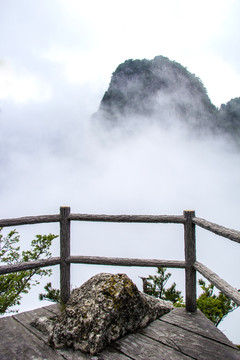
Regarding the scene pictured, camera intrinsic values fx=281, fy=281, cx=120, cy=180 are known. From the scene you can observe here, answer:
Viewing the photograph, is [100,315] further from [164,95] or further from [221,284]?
[164,95]

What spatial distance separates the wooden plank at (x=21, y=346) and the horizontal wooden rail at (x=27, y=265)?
1.97 ft

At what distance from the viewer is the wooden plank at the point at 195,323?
2.86 m

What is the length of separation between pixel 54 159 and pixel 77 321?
157954mm

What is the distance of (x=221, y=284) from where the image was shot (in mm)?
2713

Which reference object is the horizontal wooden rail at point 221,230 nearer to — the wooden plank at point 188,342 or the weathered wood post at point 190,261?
the weathered wood post at point 190,261

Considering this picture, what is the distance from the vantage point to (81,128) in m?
140

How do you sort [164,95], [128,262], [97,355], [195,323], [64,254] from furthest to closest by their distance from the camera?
[164,95]
[64,254]
[128,262]
[195,323]
[97,355]

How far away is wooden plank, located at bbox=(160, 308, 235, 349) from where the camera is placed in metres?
2.86

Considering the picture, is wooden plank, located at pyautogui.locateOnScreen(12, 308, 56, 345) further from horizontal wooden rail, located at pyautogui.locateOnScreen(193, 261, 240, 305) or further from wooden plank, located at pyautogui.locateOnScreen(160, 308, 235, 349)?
horizontal wooden rail, located at pyautogui.locateOnScreen(193, 261, 240, 305)

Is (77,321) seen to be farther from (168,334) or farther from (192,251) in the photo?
(192,251)

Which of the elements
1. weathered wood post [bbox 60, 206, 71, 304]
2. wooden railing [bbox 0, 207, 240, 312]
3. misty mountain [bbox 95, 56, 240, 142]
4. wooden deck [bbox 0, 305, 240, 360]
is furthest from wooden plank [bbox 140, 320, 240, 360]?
misty mountain [bbox 95, 56, 240, 142]

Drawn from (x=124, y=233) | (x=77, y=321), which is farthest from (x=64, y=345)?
(x=124, y=233)

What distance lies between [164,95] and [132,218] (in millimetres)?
72314

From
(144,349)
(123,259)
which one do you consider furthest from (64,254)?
(144,349)
